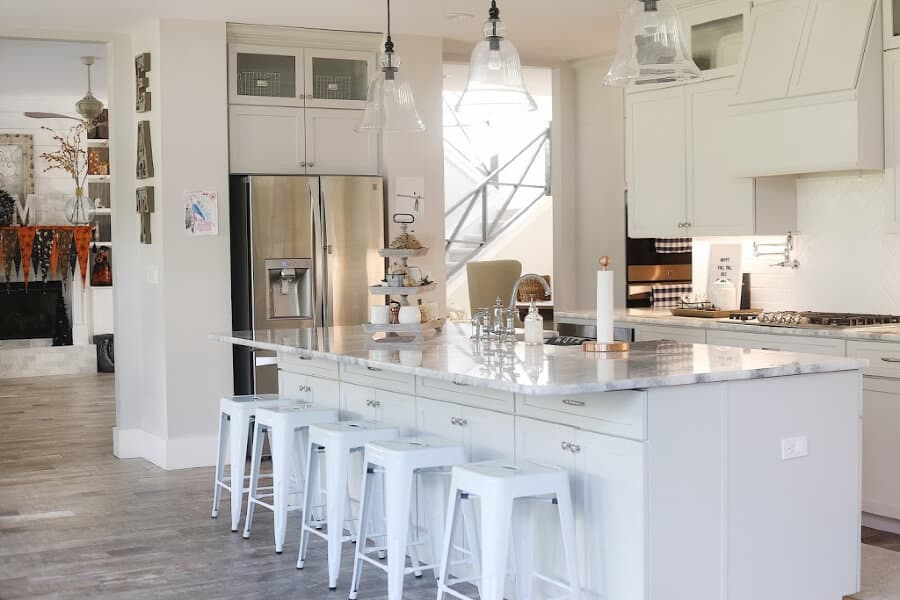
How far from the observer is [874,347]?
4891 mm

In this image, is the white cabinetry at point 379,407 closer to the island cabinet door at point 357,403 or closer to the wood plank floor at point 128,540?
the island cabinet door at point 357,403

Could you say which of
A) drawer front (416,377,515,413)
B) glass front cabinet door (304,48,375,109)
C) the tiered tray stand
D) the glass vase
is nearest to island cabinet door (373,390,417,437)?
drawer front (416,377,515,413)

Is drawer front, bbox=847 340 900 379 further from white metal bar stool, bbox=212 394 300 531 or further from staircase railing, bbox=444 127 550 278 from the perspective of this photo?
staircase railing, bbox=444 127 550 278

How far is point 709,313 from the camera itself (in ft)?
20.2

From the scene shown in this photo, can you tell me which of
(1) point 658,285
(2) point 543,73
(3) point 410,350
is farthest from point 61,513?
(2) point 543,73

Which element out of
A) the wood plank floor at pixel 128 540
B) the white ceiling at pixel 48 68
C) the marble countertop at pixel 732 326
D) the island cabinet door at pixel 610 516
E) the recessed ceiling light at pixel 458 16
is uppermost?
the white ceiling at pixel 48 68

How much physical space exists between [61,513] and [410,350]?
2.30 metres

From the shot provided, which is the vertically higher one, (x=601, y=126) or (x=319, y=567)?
(x=601, y=126)

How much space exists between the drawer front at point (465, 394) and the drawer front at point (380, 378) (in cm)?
8

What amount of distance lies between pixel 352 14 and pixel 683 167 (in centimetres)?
212

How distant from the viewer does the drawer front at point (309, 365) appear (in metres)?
5.20

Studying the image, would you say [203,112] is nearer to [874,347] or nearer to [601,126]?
[601,126]

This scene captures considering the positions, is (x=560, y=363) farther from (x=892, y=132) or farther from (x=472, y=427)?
(x=892, y=132)

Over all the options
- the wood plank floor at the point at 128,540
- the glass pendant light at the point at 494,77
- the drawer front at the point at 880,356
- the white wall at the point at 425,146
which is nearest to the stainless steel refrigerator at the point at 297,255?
the white wall at the point at 425,146
